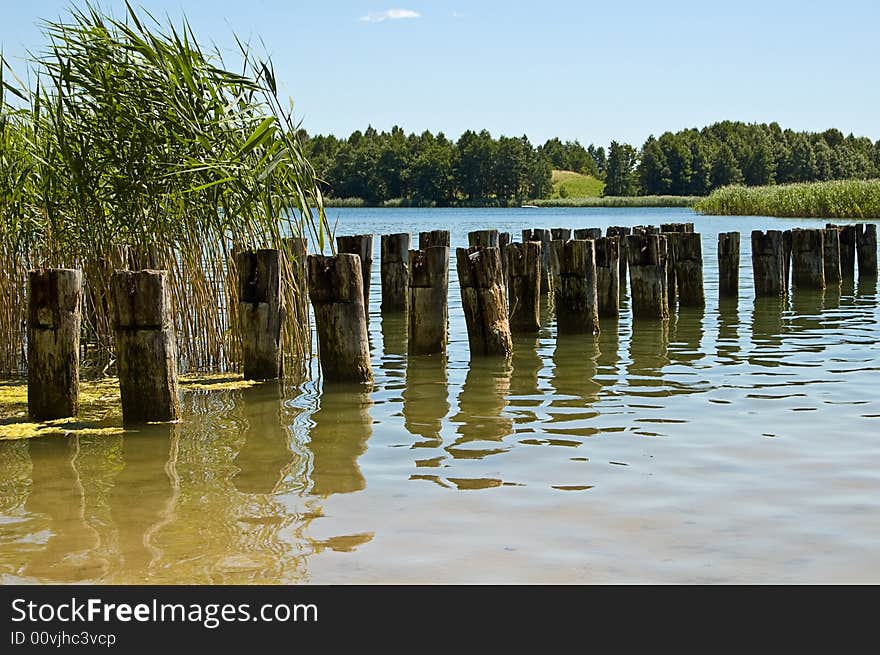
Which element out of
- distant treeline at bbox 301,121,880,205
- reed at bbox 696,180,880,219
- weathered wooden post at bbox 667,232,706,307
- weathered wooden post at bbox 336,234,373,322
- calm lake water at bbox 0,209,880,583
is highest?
distant treeline at bbox 301,121,880,205

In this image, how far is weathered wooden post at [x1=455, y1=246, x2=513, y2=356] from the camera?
12.3 m

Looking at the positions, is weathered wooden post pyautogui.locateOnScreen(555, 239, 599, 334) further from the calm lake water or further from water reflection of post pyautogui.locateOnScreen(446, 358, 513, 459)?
the calm lake water

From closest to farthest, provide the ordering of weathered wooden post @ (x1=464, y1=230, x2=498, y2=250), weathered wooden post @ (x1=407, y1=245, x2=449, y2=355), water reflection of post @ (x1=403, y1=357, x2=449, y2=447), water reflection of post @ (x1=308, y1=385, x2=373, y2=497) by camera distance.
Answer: water reflection of post @ (x1=308, y1=385, x2=373, y2=497) → water reflection of post @ (x1=403, y1=357, x2=449, y2=447) → weathered wooden post @ (x1=407, y1=245, x2=449, y2=355) → weathered wooden post @ (x1=464, y1=230, x2=498, y2=250)

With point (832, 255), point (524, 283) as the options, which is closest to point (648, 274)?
point (524, 283)

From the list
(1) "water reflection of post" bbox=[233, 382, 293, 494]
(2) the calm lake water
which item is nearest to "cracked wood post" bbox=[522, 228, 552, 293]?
(2) the calm lake water

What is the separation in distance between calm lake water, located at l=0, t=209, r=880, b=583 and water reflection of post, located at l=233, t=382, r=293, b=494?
0.10 feet

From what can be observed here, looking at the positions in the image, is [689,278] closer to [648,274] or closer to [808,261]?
[648,274]

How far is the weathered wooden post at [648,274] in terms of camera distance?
15609 mm

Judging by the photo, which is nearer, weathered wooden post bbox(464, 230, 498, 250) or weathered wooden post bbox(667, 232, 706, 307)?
weathered wooden post bbox(667, 232, 706, 307)

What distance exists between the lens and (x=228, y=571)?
18.3 ft

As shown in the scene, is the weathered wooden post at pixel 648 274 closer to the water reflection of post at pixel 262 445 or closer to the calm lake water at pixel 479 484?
the calm lake water at pixel 479 484

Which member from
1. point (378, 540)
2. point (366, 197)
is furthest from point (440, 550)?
point (366, 197)

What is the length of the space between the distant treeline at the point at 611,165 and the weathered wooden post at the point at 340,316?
428ft
